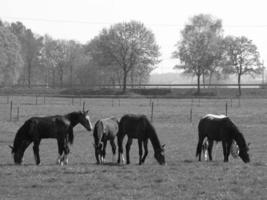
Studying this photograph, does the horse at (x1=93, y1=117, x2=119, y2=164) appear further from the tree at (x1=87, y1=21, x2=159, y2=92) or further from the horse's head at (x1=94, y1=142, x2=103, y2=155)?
the tree at (x1=87, y1=21, x2=159, y2=92)

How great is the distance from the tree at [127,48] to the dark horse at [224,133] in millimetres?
68652

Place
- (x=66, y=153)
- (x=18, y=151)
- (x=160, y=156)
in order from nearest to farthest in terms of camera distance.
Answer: (x=160, y=156) < (x=66, y=153) < (x=18, y=151)

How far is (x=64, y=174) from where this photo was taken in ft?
42.0

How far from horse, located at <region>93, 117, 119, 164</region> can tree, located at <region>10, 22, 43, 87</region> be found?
88.9 m

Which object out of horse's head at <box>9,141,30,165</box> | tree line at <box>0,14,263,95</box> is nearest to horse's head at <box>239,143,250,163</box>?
horse's head at <box>9,141,30,165</box>

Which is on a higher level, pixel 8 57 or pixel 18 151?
pixel 8 57

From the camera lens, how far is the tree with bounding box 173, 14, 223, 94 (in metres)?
86.6

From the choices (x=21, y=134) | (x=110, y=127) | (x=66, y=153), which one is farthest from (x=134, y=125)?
(x=21, y=134)

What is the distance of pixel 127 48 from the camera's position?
85250 mm

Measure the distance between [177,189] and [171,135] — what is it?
54.5 ft

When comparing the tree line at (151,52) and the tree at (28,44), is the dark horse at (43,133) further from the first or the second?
the tree at (28,44)

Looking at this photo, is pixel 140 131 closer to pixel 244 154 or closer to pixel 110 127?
pixel 110 127

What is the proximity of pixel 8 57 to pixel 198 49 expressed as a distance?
30492mm

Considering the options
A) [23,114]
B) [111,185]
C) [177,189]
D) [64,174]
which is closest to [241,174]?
[177,189]
